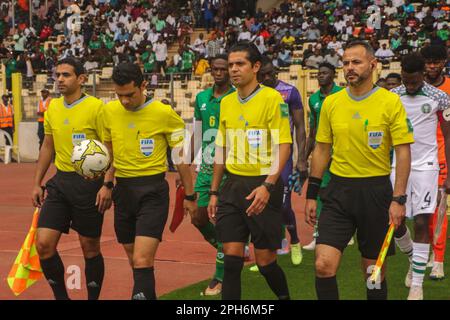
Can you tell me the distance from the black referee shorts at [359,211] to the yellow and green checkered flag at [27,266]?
263 cm

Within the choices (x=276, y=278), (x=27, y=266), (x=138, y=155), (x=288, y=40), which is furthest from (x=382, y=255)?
(x=288, y=40)

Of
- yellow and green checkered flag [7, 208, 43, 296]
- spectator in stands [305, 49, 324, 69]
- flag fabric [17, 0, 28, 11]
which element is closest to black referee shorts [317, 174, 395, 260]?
yellow and green checkered flag [7, 208, 43, 296]

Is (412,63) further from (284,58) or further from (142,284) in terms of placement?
(284,58)

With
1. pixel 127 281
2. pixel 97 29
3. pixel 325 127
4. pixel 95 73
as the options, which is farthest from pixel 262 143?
pixel 97 29

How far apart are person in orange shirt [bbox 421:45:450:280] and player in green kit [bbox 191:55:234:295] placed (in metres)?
1.87

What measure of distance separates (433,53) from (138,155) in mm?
3099

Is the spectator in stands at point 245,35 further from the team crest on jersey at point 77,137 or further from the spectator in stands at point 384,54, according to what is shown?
the team crest on jersey at point 77,137

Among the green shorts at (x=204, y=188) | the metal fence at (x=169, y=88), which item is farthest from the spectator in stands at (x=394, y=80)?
the metal fence at (x=169, y=88)

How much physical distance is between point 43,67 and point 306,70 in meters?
13.2

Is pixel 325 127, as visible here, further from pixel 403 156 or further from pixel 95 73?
pixel 95 73

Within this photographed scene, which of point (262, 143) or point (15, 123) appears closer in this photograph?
point (262, 143)

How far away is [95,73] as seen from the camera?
24953mm

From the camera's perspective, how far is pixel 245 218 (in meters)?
7.02

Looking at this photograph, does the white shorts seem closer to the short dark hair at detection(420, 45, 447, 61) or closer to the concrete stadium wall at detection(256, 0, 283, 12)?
the short dark hair at detection(420, 45, 447, 61)
